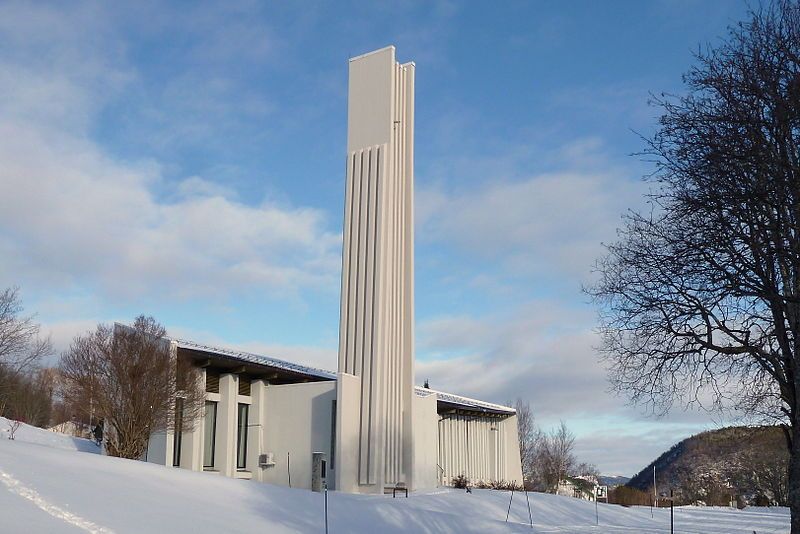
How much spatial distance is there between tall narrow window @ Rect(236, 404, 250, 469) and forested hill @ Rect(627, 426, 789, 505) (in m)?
30.1

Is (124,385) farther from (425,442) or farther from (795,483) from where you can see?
(795,483)

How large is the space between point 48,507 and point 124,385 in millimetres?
17951

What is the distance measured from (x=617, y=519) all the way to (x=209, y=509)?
858 inches

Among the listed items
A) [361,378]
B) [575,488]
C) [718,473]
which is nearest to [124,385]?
[361,378]

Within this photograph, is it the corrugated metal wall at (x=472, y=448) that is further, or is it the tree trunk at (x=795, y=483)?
the corrugated metal wall at (x=472, y=448)

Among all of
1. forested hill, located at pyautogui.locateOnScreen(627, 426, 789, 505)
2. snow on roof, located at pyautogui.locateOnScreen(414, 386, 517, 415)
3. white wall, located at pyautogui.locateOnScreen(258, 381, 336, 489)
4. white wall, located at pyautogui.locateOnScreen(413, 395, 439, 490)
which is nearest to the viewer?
white wall, located at pyautogui.locateOnScreen(258, 381, 336, 489)

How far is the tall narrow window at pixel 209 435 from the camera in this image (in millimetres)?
32719

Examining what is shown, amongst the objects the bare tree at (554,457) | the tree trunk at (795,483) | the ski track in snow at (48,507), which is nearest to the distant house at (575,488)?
the bare tree at (554,457)

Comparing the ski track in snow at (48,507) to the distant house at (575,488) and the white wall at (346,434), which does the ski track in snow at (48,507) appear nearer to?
the white wall at (346,434)

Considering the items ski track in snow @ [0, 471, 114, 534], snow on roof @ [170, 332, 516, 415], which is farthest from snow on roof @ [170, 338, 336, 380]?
ski track in snow @ [0, 471, 114, 534]

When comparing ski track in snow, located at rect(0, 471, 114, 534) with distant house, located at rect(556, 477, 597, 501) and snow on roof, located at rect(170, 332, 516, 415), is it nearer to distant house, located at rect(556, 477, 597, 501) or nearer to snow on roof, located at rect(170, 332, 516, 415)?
snow on roof, located at rect(170, 332, 516, 415)

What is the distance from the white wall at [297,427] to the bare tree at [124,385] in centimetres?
651

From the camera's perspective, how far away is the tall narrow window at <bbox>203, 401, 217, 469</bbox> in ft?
107

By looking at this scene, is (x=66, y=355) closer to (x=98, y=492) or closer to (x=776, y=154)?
(x=98, y=492)
